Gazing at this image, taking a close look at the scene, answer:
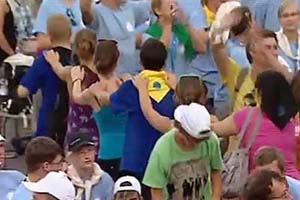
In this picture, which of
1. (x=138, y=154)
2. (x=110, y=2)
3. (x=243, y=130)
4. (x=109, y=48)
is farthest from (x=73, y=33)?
(x=243, y=130)

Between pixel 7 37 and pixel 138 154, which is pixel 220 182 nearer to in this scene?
pixel 138 154

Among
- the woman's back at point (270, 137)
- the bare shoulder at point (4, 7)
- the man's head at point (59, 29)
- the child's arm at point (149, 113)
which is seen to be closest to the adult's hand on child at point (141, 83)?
the child's arm at point (149, 113)

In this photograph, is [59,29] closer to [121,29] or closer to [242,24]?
[121,29]

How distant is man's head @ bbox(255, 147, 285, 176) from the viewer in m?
7.21

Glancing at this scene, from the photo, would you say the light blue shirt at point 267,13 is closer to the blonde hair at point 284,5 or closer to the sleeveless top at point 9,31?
the blonde hair at point 284,5

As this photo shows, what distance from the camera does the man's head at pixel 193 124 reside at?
24.4 ft

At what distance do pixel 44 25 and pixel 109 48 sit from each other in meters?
1.73

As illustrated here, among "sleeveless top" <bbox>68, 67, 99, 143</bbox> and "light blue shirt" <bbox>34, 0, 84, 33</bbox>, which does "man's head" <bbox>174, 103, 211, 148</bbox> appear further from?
"light blue shirt" <bbox>34, 0, 84, 33</bbox>

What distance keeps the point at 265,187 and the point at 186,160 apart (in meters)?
1.43

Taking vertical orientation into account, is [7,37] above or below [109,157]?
above

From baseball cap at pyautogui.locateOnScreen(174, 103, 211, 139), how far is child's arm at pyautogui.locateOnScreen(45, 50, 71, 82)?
2.05 metres

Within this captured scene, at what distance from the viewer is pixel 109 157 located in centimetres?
886

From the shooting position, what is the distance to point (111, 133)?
29.0 feet

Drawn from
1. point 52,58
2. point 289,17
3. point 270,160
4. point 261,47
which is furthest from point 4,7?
point 270,160
